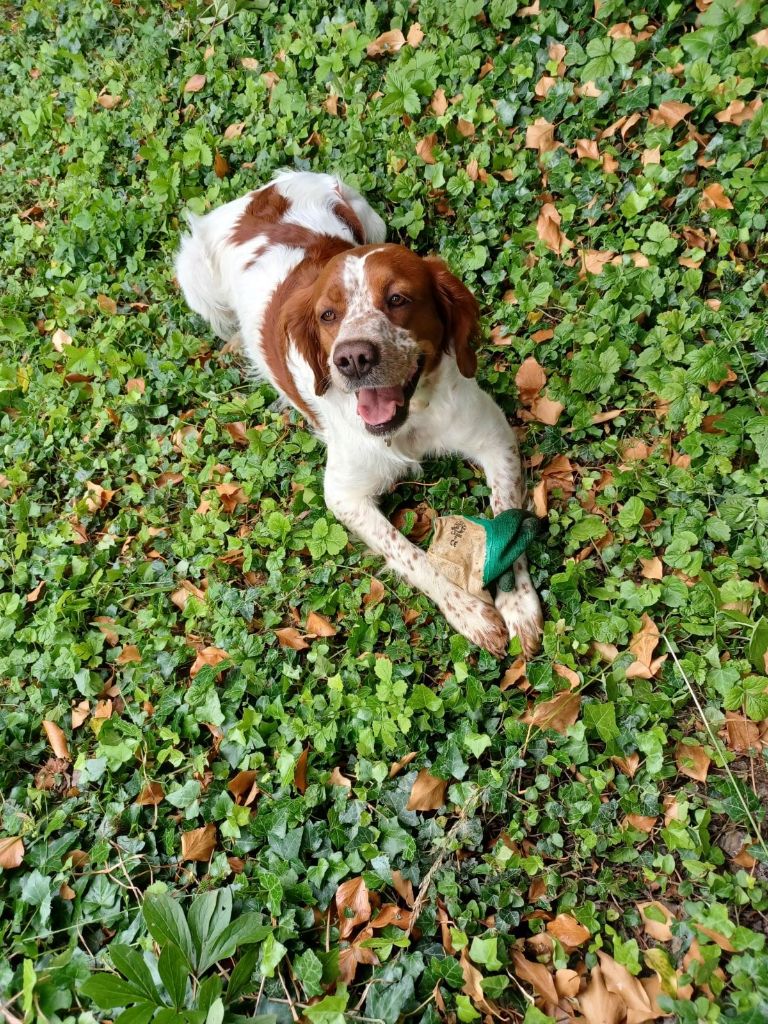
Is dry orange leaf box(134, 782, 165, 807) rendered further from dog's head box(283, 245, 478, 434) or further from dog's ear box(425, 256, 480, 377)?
dog's ear box(425, 256, 480, 377)

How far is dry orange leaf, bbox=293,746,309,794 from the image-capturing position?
2.71 m

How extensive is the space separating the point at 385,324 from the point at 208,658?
1581 millimetres

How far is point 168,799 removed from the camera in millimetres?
2783

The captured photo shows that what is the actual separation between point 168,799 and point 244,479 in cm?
153

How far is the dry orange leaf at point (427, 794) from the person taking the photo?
2.54m

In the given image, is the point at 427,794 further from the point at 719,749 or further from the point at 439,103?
the point at 439,103

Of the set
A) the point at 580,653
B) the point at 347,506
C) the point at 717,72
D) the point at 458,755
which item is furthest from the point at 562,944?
the point at 717,72

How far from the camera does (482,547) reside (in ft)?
9.97

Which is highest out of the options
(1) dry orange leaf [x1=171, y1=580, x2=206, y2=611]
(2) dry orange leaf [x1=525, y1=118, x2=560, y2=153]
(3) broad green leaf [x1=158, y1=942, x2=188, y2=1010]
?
(2) dry orange leaf [x1=525, y1=118, x2=560, y2=153]

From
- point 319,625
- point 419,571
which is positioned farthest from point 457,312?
point 319,625

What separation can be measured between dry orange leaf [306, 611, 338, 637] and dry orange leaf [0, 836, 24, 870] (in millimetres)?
1361

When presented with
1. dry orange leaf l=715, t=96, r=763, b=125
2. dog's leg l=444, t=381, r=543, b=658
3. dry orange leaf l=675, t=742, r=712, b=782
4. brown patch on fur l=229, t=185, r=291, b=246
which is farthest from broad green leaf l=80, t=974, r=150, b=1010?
dry orange leaf l=715, t=96, r=763, b=125

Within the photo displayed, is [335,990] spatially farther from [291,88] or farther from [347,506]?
[291,88]

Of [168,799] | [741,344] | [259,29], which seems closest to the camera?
[168,799]
